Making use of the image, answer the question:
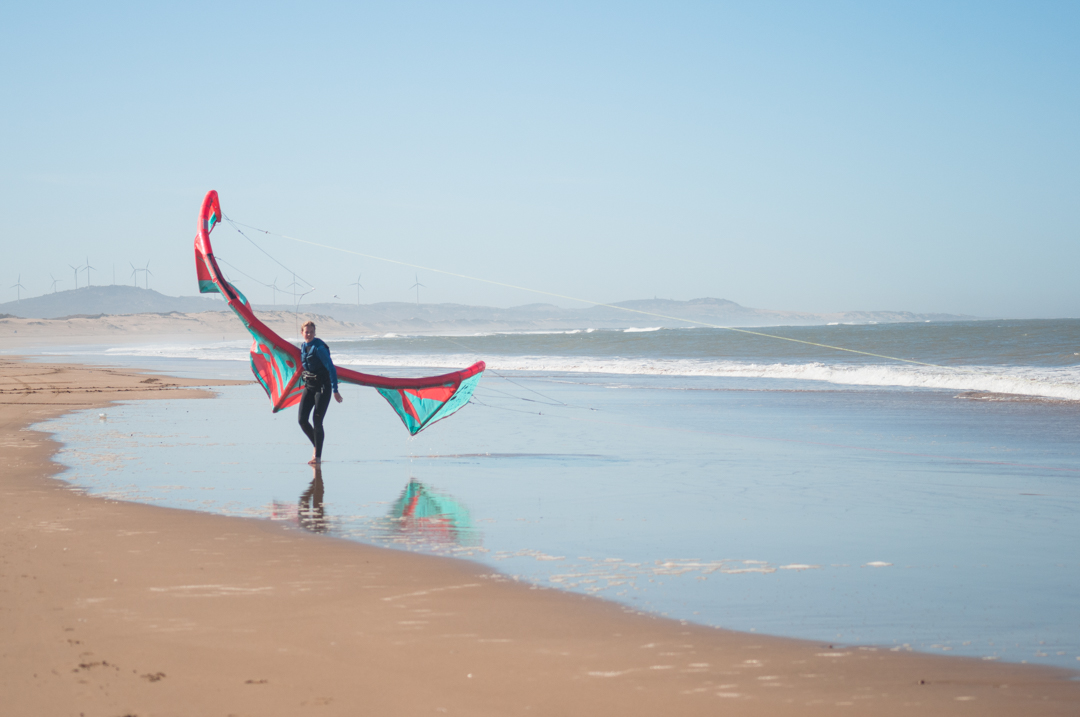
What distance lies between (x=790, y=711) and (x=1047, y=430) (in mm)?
10089

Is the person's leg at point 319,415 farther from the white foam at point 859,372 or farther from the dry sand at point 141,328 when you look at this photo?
the dry sand at point 141,328

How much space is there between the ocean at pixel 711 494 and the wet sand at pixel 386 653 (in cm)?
31

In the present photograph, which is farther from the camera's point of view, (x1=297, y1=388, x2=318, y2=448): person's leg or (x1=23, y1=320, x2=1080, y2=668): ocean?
(x1=297, y1=388, x2=318, y2=448): person's leg

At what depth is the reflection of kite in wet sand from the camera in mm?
5883

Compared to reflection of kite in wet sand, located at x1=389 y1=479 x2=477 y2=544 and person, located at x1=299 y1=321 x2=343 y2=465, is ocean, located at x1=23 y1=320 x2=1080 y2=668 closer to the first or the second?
reflection of kite in wet sand, located at x1=389 y1=479 x2=477 y2=544

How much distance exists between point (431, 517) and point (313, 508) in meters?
0.99

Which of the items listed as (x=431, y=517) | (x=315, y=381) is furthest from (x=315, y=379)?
(x=431, y=517)

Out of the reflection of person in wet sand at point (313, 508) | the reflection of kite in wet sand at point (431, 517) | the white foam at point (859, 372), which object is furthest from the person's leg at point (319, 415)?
the white foam at point (859, 372)

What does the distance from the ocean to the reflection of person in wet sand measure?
0.03 m

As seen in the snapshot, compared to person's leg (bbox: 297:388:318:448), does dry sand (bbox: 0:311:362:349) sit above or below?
Result: above

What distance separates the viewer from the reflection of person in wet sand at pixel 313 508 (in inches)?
242

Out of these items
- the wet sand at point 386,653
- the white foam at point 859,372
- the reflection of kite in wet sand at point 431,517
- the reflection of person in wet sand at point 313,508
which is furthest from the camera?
the white foam at point 859,372

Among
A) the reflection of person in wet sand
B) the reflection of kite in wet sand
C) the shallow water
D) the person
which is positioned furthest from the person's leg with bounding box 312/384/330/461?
the reflection of kite in wet sand

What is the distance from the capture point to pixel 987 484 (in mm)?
7660
